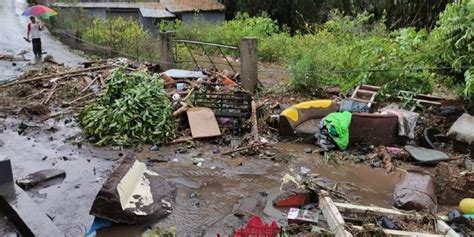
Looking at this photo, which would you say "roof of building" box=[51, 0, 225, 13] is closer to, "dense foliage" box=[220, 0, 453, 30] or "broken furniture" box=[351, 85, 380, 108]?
"dense foliage" box=[220, 0, 453, 30]

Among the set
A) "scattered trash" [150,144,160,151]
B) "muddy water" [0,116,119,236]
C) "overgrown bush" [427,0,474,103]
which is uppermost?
"overgrown bush" [427,0,474,103]

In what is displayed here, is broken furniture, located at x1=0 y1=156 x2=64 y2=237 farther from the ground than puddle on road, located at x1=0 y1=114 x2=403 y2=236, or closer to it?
farther from the ground

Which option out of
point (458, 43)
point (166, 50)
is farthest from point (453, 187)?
point (166, 50)

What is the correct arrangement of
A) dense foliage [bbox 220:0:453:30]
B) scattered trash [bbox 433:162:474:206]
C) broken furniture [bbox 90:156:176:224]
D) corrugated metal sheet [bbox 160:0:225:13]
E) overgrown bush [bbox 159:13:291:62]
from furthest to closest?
corrugated metal sheet [bbox 160:0:225:13] → overgrown bush [bbox 159:13:291:62] → dense foliage [bbox 220:0:453:30] → scattered trash [bbox 433:162:474:206] → broken furniture [bbox 90:156:176:224]

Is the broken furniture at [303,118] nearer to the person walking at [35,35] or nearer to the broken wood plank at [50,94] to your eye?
the broken wood plank at [50,94]

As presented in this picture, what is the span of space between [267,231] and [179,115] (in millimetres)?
4893

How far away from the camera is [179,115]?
8.73m

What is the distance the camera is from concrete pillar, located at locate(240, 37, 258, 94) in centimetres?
995

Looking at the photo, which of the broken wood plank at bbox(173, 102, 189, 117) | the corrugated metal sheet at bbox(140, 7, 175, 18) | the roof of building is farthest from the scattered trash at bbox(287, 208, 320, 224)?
the roof of building

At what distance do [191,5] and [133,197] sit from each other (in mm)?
24300

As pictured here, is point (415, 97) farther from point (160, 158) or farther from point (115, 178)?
point (115, 178)

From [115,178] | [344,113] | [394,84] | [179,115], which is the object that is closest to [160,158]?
[179,115]

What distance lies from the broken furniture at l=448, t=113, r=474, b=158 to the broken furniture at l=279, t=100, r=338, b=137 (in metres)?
2.22

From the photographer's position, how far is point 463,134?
7297 millimetres
